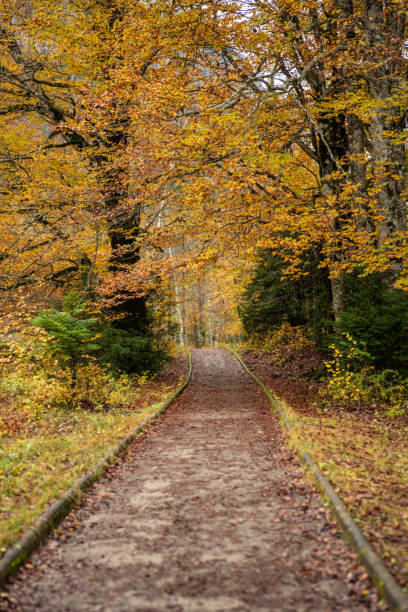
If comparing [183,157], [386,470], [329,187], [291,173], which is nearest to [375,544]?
[386,470]

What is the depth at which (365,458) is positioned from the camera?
6.78 metres

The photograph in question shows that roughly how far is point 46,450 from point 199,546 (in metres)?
3.74

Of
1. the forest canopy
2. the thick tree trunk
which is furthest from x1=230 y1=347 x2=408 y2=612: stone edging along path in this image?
the thick tree trunk

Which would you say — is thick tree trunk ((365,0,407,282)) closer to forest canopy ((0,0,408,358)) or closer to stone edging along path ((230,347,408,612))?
forest canopy ((0,0,408,358))

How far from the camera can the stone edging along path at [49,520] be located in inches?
150

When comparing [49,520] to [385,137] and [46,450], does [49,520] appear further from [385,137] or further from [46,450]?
[385,137]

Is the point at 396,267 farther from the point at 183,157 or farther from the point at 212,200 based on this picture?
the point at 183,157

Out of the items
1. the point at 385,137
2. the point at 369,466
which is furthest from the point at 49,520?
the point at 385,137

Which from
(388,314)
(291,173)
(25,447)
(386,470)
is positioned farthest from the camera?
(291,173)

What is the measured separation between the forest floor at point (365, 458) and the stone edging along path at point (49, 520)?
10.1ft


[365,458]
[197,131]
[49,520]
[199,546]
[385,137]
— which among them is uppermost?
[197,131]

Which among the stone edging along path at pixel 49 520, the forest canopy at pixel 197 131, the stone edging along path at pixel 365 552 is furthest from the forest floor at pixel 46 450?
the stone edging along path at pixel 365 552

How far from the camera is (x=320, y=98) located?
12234mm

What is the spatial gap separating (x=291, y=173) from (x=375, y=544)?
13780 mm
